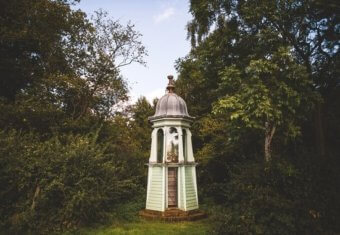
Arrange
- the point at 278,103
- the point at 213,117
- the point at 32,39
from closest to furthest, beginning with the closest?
the point at 278,103 < the point at 32,39 < the point at 213,117

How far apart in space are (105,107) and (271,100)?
11377mm

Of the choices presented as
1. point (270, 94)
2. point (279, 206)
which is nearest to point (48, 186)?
point (279, 206)

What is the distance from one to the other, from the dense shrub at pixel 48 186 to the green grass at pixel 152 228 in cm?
72

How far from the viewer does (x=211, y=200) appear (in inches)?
547

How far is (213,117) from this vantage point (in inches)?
666

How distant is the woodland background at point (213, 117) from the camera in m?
8.59

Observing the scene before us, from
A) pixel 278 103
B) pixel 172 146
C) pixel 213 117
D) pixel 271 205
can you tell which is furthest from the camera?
pixel 213 117

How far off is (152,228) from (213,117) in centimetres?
853

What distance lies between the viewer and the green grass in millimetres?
9477

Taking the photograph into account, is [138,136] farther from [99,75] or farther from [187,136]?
[187,136]

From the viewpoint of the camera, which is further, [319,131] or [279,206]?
[319,131]

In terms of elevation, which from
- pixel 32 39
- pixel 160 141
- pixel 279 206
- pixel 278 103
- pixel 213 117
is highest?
pixel 32 39

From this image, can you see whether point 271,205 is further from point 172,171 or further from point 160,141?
point 160,141

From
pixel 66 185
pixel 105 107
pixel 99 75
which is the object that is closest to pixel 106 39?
pixel 99 75
